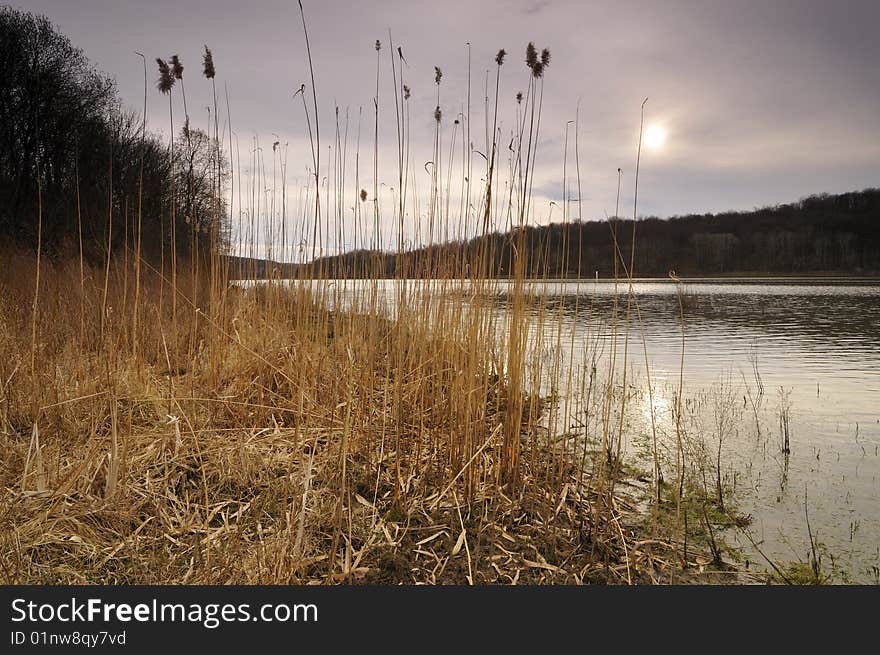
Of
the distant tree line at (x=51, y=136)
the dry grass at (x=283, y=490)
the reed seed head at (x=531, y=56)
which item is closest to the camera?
the dry grass at (x=283, y=490)

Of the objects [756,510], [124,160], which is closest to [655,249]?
[124,160]

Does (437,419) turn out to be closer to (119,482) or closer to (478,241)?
(478,241)

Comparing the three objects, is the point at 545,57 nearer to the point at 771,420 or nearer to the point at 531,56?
the point at 531,56

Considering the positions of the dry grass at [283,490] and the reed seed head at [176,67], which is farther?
the reed seed head at [176,67]

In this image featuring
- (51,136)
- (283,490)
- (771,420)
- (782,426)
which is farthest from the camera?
(51,136)

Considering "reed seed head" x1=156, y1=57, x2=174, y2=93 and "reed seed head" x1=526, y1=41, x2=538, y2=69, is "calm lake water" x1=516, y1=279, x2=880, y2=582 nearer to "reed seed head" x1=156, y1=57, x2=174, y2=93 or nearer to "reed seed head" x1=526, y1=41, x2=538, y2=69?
"reed seed head" x1=526, y1=41, x2=538, y2=69

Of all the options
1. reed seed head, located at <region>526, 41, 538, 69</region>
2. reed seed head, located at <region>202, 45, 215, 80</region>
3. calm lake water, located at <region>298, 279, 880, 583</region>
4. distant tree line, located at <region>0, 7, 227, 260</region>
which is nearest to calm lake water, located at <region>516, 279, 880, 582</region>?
calm lake water, located at <region>298, 279, 880, 583</region>

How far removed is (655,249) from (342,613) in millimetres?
42183

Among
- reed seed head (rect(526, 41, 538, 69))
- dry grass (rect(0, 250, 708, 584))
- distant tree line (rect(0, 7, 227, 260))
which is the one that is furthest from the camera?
distant tree line (rect(0, 7, 227, 260))

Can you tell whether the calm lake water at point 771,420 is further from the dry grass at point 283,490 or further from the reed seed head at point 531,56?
the reed seed head at point 531,56

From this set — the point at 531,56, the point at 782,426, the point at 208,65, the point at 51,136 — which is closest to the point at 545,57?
the point at 531,56

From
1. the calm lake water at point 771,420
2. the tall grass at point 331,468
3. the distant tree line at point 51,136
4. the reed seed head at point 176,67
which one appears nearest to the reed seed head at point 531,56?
the tall grass at point 331,468

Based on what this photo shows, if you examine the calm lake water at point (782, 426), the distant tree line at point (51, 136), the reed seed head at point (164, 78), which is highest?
the distant tree line at point (51, 136)

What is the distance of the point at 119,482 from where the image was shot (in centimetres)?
167
